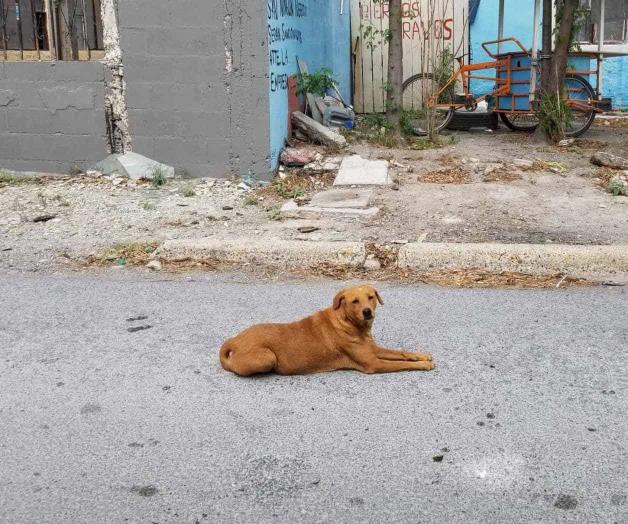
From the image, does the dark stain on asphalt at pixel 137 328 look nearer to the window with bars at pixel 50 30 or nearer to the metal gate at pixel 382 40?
the window with bars at pixel 50 30

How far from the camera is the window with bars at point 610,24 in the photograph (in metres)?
13.8

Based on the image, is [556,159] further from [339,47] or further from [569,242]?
[339,47]

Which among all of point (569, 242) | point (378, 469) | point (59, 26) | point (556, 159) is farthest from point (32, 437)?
point (556, 159)

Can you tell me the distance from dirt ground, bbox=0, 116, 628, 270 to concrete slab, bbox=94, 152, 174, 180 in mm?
A: 143

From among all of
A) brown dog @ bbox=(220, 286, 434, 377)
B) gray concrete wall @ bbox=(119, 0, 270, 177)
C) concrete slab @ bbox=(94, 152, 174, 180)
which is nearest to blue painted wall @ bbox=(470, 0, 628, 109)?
gray concrete wall @ bbox=(119, 0, 270, 177)

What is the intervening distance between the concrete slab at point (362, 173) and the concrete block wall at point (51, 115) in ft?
8.79

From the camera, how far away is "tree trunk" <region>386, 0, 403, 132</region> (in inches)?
382

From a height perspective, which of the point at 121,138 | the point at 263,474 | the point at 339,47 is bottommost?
the point at 263,474

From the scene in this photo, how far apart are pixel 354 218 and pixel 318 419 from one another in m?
3.56

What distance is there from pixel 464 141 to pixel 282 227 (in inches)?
176

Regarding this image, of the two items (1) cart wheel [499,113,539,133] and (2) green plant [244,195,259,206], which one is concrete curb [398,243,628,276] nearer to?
(2) green plant [244,195,259,206]

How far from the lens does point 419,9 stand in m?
13.5

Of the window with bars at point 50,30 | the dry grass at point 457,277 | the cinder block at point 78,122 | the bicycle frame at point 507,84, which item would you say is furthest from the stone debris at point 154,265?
the bicycle frame at point 507,84

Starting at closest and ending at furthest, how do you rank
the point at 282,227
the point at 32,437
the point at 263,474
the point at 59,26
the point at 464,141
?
the point at 263,474, the point at 32,437, the point at 282,227, the point at 59,26, the point at 464,141
